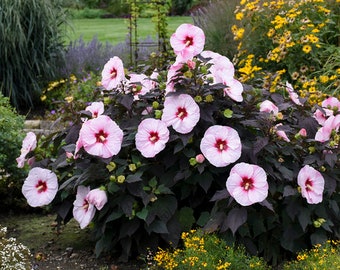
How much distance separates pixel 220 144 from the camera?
3.34 metres

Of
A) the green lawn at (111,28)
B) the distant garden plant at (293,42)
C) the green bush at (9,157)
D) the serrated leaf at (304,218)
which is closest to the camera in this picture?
the serrated leaf at (304,218)

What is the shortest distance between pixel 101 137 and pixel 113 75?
0.44m

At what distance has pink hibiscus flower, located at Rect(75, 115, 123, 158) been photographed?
3.39 m

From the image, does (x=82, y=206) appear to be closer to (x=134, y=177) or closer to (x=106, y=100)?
(x=134, y=177)

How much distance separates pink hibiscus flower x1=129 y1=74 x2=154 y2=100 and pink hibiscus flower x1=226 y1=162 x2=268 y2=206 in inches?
29.4

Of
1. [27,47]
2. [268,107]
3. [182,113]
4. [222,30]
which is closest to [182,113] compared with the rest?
[182,113]

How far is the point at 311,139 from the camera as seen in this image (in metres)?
3.53

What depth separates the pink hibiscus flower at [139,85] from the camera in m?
3.64

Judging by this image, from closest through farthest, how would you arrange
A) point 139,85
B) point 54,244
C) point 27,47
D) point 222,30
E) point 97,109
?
1. point 139,85
2. point 97,109
3. point 54,244
4. point 222,30
5. point 27,47

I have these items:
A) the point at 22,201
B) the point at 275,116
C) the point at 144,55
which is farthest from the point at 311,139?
the point at 144,55

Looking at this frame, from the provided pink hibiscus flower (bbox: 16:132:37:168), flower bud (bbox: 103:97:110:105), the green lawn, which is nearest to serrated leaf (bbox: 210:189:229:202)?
flower bud (bbox: 103:97:110:105)

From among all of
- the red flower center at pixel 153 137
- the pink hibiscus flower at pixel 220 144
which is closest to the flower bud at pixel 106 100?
the red flower center at pixel 153 137

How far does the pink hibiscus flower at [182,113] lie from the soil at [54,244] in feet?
2.60

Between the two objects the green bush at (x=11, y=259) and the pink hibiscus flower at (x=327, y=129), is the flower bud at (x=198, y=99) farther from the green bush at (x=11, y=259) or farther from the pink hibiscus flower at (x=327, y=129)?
the green bush at (x=11, y=259)
